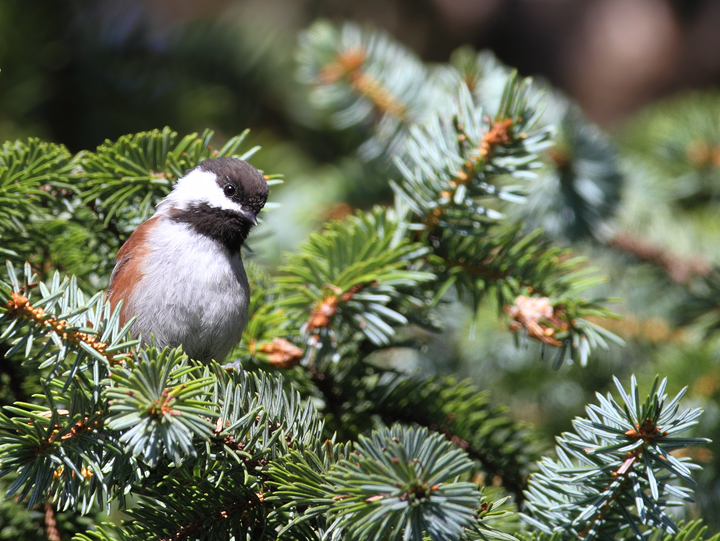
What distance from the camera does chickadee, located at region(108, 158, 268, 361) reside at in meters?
1.61

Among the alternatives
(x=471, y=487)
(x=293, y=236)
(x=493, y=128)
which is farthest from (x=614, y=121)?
(x=471, y=487)

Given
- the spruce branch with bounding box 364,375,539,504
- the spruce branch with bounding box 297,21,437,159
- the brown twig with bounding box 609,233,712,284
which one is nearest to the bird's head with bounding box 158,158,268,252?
the spruce branch with bounding box 364,375,539,504

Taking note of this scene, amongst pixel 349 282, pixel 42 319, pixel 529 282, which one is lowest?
pixel 42 319

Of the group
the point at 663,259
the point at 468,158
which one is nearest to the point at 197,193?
the point at 468,158

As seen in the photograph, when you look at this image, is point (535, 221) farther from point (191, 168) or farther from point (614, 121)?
point (614, 121)

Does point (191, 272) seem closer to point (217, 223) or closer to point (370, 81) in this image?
point (217, 223)

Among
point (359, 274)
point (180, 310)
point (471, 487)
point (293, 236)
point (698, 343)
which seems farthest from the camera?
point (293, 236)

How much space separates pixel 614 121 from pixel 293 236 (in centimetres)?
259

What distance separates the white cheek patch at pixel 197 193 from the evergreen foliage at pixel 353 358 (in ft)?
0.11

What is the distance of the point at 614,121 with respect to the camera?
13.7 feet

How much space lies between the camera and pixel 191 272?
65.7 inches

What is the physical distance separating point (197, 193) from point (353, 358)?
2.12 ft

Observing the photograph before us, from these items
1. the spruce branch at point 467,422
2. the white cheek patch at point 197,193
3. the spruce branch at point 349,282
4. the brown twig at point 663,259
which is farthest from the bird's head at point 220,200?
the brown twig at point 663,259

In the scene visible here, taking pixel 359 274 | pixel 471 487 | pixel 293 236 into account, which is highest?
pixel 293 236
